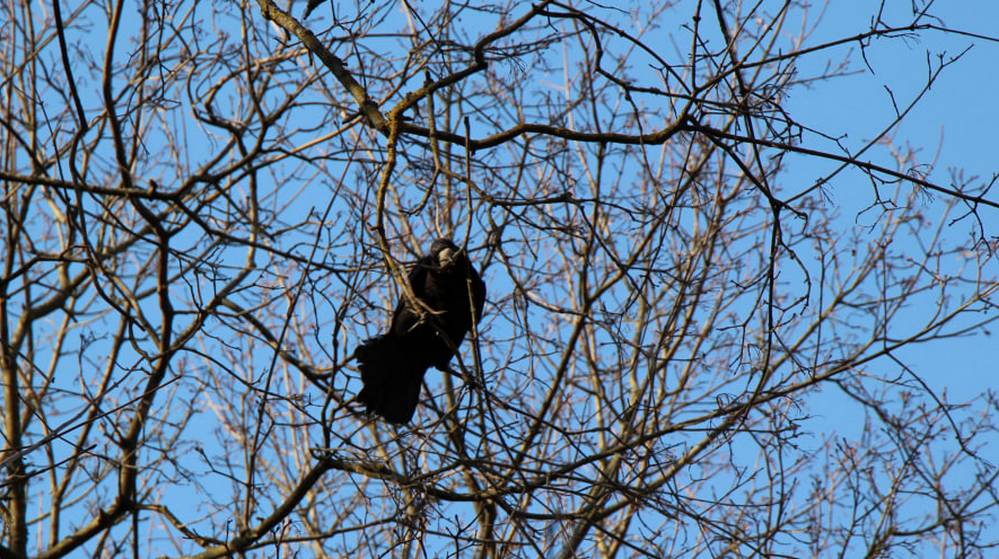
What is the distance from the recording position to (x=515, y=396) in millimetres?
5496

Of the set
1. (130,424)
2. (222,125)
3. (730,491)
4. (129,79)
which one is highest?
(129,79)

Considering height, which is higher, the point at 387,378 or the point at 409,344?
the point at 409,344

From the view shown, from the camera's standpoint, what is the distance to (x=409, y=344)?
5.36 metres

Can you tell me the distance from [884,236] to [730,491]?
2.89 meters

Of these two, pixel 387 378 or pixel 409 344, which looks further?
pixel 409 344

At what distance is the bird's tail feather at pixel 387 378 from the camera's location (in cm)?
517

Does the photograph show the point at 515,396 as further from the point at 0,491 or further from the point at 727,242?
the point at 0,491

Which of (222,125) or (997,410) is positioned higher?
(222,125)

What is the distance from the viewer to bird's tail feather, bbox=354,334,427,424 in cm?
517

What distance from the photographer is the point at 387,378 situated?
17.1 feet

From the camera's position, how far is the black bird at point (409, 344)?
5.13 meters

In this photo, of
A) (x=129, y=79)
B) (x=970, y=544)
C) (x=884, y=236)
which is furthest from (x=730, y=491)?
(x=129, y=79)

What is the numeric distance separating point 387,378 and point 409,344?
229mm

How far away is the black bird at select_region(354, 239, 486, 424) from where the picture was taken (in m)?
5.13
